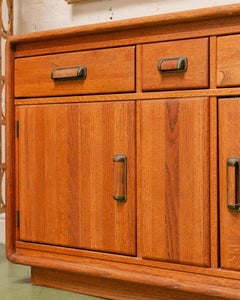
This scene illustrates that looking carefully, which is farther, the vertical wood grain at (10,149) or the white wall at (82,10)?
the white wall at (82,10)

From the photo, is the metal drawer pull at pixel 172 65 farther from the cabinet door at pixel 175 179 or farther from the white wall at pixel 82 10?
the white wall at pixel 82 10

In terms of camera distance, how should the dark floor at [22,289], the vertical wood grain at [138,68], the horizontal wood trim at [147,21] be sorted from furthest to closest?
the dark floor at [22,289], the vertical wood grain at [138,68], the horizontal wood trim at [147,21]

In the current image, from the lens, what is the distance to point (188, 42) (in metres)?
1.06

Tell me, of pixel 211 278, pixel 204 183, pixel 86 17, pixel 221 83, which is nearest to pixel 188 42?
pixel 221 83

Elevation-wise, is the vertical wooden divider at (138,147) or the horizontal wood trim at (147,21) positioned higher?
the horizontal wood trim at (147,21)

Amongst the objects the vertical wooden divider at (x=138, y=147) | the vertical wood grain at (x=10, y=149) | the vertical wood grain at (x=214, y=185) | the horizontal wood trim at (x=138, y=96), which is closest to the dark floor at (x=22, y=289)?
the vertical wood grain at (x=10, y=149)

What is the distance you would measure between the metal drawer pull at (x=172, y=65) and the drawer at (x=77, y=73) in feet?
0.32

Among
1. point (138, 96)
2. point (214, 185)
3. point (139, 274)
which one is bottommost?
point (139, 274)

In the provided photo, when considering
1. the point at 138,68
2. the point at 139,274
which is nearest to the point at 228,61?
the point at 138,68

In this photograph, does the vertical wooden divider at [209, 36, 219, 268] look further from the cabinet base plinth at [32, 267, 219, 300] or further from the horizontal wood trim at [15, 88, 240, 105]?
the cabinet base plinth at [32, 267, 219, 300]

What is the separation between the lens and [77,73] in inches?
47.4

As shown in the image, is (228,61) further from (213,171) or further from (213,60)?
(213,171)

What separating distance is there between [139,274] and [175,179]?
31 centimetres

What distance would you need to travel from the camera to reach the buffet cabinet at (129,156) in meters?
1.03
